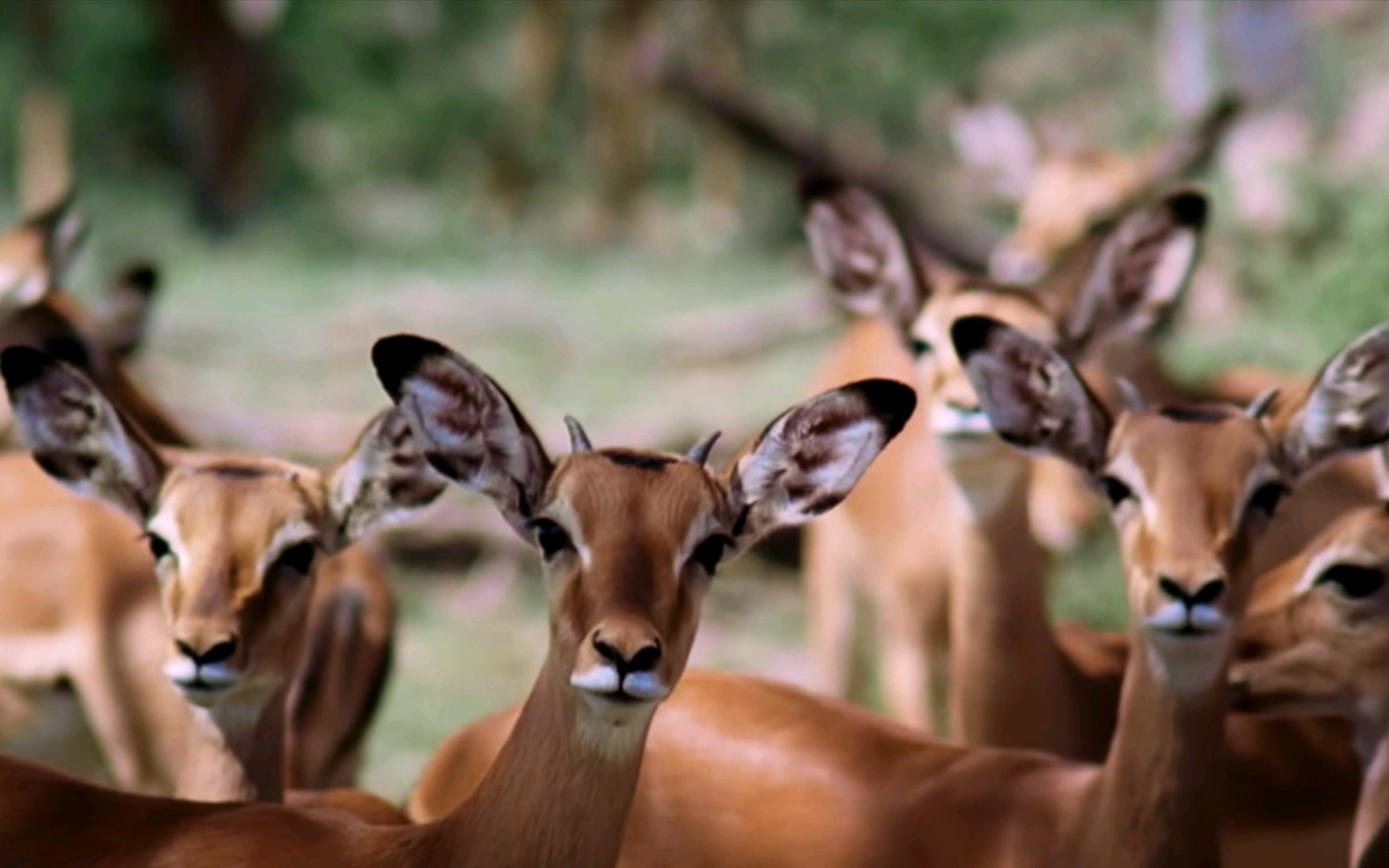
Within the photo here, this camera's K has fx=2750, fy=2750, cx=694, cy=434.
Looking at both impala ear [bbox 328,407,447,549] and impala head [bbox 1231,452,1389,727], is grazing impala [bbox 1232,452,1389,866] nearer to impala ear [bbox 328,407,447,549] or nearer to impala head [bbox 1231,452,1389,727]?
impala head [bbox 1231,452,1389,727]

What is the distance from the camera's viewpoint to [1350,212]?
10016 millimetres

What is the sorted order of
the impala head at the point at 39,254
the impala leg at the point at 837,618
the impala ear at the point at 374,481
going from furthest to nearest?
the impala leg at the point at 837,618 → the impala head at the point at 39,254 → the impala ear at the point at 374,481

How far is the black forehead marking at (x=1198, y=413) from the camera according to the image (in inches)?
173

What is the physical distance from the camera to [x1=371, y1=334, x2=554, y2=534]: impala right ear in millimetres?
3881

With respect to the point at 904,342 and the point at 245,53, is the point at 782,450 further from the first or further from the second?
the point at 245,53

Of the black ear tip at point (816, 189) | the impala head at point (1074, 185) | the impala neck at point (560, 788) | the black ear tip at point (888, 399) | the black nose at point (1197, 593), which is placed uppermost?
the impala head at point (1074, 185)

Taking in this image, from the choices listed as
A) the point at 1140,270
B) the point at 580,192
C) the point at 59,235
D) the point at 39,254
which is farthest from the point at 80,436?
the point at 580,192

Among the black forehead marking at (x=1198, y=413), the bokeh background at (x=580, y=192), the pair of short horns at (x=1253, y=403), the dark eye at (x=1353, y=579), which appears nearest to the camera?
the black forehead marking at (x=1198, y=413)

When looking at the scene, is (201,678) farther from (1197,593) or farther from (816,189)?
(816,189)

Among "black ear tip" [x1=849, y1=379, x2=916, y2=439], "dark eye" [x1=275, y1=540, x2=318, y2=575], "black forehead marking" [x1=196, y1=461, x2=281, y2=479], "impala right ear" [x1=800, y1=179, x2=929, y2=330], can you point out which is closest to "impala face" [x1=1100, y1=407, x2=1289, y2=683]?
"black ear tip" [x1=849, y1=379, x2=916, y2=439]

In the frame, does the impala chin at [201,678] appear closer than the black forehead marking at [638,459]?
No

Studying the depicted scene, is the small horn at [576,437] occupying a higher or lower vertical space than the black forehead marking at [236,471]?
higher

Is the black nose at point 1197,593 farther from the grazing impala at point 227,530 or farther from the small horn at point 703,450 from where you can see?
the grazing impala at point 227,530

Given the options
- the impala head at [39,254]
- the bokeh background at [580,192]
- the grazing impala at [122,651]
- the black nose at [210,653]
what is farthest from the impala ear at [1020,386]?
the impala head at [39,254]
